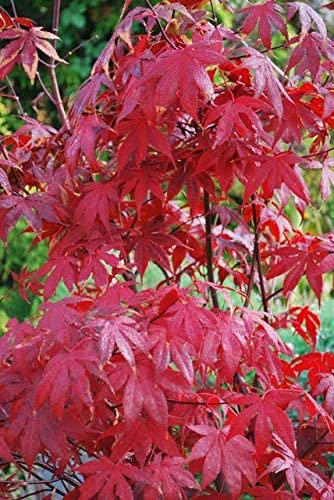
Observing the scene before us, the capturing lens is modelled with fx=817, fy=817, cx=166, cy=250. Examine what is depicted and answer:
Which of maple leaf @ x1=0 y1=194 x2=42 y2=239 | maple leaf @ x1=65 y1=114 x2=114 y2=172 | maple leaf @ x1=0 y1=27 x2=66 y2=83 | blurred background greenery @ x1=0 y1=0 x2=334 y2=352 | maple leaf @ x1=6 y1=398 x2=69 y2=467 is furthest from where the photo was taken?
blurred background greenery @ x1=0 y1=0 x2=334 y2=352

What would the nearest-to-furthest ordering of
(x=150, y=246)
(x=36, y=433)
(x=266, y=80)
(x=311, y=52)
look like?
1. (x=36, y=433)
2. (x=266, y=80)
3. (x=311, y=52)
4. (x=150, y=246)

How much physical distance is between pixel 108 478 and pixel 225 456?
A: 0.69ft

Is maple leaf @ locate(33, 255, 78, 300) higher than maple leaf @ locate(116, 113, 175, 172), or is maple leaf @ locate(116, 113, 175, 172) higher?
maple leaf @ locate(116, 113, 175, 172)

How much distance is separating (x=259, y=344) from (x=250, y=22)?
643 millimetres

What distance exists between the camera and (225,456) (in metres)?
1.41

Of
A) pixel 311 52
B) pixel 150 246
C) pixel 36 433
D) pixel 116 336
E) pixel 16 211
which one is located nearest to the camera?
pixel 116 336

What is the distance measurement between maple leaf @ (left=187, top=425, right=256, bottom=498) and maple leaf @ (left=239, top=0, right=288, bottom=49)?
2.52 feet

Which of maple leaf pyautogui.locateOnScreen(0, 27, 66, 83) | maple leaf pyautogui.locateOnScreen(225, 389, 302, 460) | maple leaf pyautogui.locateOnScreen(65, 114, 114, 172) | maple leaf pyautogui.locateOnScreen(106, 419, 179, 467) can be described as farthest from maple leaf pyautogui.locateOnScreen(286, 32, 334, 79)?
maple leaf pyautogui.locateOnScreen(106, 419, 179, 467)

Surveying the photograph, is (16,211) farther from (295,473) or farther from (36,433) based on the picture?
(295,473)

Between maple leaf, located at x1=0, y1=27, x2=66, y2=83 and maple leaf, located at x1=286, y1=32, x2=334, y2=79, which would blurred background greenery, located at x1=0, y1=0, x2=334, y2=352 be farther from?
maple leaf, located at x1=286, y1=32, x2=334, y2=79

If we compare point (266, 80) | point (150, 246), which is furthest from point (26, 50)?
point (266, 80)

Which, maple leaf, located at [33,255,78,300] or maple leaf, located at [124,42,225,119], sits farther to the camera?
maple leaf, located at [33,255,78,300]

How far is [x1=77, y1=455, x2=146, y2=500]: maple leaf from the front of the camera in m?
Result: 1.41

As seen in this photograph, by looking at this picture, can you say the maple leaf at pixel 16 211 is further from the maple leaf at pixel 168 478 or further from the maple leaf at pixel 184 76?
the maple leaf at pixel 168 478
